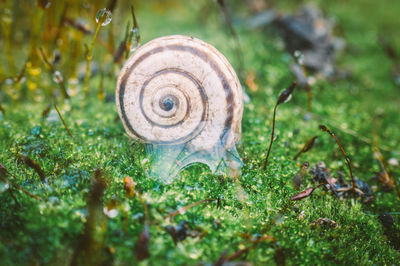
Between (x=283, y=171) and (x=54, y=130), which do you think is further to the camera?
(x=54, y=130)

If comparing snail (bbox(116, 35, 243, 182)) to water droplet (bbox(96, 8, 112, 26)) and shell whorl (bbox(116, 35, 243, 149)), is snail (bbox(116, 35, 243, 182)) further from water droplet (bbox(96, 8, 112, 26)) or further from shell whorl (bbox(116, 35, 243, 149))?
water droplet (bbox(96, 8, 112, 26))

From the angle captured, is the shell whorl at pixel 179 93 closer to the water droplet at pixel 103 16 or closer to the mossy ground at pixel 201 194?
the mossy ground at pixel 201 194

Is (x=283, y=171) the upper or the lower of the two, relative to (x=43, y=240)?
upper

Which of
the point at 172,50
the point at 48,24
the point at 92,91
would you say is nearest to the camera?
the point at 172,50

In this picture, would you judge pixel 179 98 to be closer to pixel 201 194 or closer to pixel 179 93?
pixel 179 93

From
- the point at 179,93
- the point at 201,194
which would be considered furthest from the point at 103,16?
the point at 201,194

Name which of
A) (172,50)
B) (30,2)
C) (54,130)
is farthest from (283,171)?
(30,2)

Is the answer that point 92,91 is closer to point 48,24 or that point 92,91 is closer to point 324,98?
point 48,24

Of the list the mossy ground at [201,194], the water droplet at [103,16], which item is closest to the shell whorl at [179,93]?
the mossy ground at [201,194]
